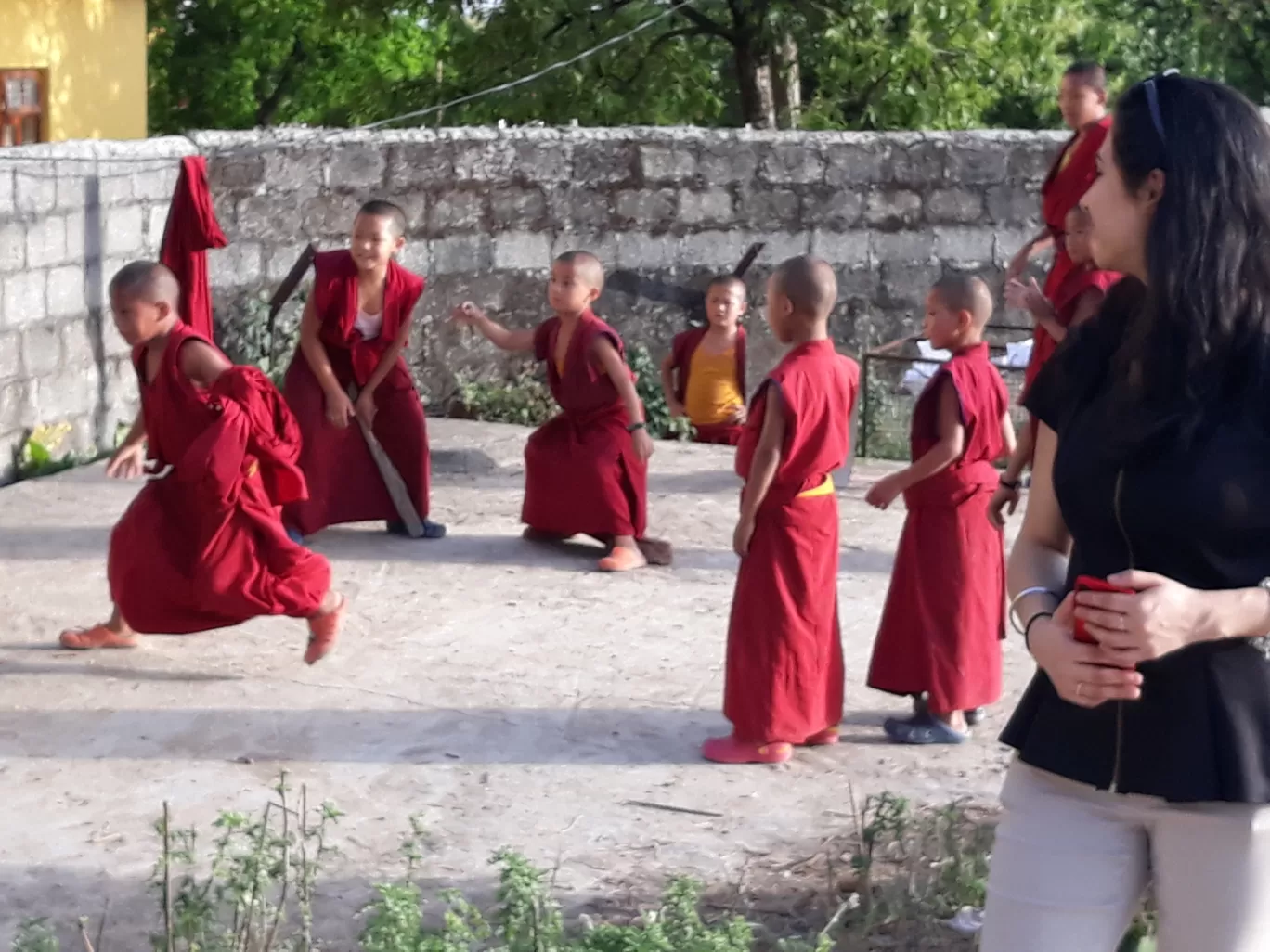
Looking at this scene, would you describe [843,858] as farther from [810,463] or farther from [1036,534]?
[1036,534]

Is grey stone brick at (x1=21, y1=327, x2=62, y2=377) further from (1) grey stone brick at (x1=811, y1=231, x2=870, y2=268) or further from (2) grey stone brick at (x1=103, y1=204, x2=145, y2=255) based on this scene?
(1) grey stone brick at (x1=811, y1=231, x2=870, y2=268)

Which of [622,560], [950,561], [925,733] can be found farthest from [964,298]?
[622,560]

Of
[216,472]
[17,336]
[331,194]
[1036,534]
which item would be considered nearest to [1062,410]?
[1036,534]

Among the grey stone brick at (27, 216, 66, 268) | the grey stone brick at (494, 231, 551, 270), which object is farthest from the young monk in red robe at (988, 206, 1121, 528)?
the grey stone brick at (27, 216, 66, 268)

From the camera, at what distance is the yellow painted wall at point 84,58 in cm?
1775

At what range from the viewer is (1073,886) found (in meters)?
2.33

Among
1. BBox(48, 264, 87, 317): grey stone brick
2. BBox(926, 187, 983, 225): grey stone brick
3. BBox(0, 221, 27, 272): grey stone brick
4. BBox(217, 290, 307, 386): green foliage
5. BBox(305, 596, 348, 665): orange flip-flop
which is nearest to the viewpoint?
BBox(305, 596, 348, 665): orange flip-flop

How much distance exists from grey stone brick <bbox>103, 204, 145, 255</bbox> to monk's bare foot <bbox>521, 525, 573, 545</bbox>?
8.72 feet

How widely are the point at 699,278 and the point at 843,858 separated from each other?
21.6 feet

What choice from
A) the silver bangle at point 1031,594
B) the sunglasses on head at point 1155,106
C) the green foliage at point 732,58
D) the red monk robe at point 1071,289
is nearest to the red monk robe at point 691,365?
the red monk robe at point 1071,289

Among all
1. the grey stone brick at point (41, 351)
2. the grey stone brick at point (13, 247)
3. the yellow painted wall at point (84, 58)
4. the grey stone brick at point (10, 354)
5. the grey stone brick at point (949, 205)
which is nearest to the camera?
the grey stone brick at point (13, 247)

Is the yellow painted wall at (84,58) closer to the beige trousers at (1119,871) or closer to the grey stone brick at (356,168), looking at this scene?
the grey stone brick at (356,168)

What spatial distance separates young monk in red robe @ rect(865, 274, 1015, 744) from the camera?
511cm

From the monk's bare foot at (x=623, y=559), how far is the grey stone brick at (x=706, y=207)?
12.4 ft
